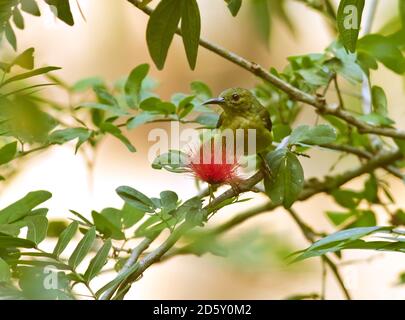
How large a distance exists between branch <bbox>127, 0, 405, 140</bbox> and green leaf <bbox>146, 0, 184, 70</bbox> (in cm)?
18

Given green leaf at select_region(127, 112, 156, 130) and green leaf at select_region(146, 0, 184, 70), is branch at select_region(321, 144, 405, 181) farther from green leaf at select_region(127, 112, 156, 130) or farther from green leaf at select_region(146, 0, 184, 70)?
green leaf at select_region(146, 0, 184, 70)

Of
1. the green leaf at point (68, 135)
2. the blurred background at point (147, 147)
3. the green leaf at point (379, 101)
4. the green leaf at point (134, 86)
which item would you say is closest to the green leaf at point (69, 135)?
the green leaf at point (68, 135)

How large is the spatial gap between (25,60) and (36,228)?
0.80 feet

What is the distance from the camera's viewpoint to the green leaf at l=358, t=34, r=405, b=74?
1099 mm

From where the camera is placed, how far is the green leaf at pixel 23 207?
87 cm

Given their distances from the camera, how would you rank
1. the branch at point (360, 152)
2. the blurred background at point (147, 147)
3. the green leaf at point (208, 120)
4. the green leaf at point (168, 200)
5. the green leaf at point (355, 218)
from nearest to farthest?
the green leaf at point (168, 200) → the green leaf at point (208, 120) → the branch at point (360, 152) → the green leaf at point (355, 218) → the blurred background at point (147, 147)

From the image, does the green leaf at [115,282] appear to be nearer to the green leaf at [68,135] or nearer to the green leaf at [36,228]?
the green leaf at [36,228]

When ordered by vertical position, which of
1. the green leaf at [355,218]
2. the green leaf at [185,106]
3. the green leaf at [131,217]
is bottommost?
the green leaf at [131,217]

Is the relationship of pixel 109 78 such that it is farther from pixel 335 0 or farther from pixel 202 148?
pixel 202 148

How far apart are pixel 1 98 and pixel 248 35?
2191 mm

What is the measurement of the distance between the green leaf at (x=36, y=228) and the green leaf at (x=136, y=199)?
0.29 ft

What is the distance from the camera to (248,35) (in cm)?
256
